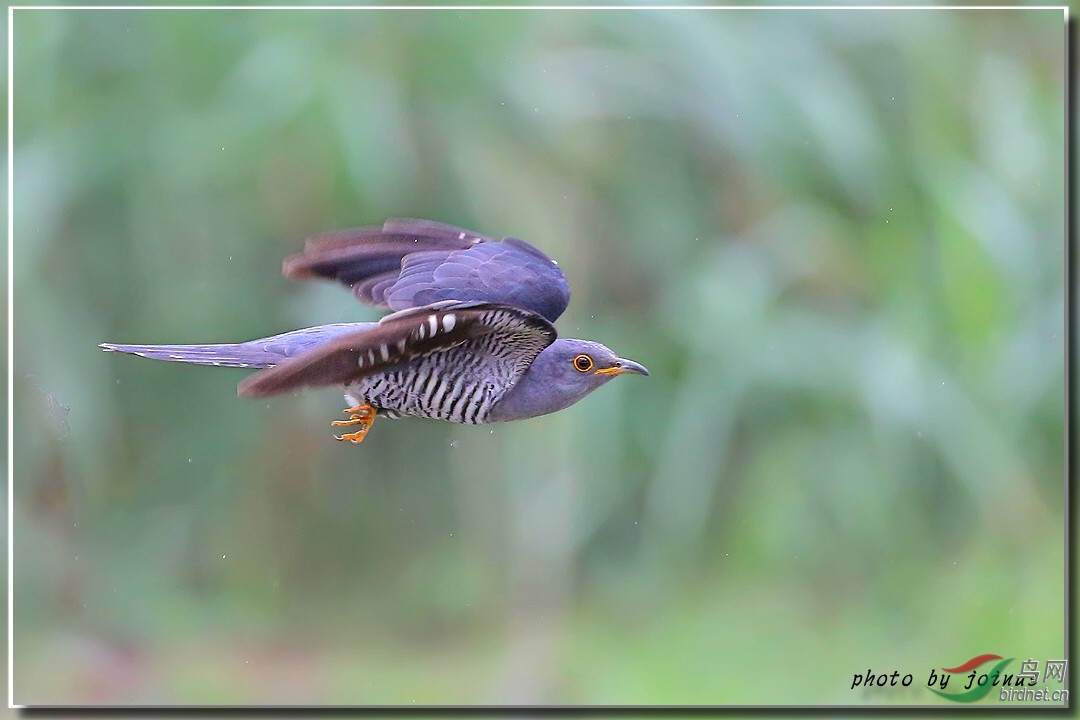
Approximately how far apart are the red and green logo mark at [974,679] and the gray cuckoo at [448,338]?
5.86 feet

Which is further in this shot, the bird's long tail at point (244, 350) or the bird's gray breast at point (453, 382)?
the bird's gray breast at point (453, 382)

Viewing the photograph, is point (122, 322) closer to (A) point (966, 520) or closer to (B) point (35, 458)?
(B) point (35, 458)

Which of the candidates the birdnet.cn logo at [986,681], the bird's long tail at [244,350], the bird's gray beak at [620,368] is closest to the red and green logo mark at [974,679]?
the birdnet.cn logo at [986,681]

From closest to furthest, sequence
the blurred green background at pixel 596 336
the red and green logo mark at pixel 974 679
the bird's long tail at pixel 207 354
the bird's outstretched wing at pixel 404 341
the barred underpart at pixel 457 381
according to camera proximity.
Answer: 1. the bird's outstretched wing at pixel 404 341
2. the bird's long tail at pixel 207 354
3. the barred underpart at pixel 457 381
4. the blurred green background at pixel 596 336
5. the red and green logo mark at pixel 974 679

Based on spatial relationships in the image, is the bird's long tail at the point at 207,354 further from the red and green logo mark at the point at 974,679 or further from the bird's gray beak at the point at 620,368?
the red and green logo mark at the point at 974,679

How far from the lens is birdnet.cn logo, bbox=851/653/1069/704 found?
9.05ft

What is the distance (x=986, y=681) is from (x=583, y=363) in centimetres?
184

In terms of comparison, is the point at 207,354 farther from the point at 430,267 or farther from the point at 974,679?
the point at 974,679

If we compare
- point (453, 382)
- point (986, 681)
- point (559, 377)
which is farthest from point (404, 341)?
point (986, 681)

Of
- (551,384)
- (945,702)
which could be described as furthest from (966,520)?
(551,384)

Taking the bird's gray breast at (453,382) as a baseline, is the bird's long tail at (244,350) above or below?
above

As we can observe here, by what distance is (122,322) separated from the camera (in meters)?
2.64

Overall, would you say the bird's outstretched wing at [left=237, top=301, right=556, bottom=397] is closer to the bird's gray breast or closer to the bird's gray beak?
the bird's gray breast

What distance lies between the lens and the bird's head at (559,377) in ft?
4.93
